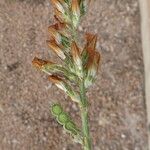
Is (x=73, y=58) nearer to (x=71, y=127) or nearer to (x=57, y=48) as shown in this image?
(x=57, y=48)

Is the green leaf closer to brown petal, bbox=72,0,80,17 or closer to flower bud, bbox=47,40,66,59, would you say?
flower bud, bbox=47,40,66,59

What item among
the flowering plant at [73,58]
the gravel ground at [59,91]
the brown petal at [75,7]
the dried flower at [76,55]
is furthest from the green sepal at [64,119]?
the gravel ground at [59,91]

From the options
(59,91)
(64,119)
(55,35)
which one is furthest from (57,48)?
(59,91)

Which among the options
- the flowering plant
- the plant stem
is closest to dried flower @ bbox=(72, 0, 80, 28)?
the flowering plant

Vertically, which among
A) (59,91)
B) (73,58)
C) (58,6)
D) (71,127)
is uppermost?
(58,6)

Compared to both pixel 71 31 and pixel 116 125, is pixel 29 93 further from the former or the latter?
pixel 71 31

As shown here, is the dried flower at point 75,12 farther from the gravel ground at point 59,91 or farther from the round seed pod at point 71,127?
the gravel ground at point 59,91

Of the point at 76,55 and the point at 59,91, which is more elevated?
the point at 76,55

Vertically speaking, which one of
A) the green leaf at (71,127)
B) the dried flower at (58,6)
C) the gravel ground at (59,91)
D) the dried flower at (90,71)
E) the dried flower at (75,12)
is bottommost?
the gravel ground at (59,91)
